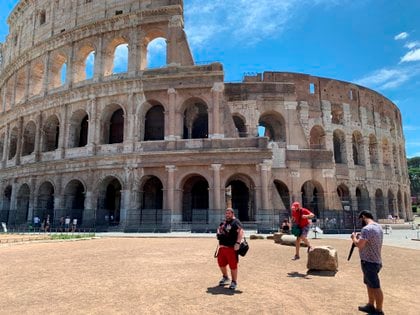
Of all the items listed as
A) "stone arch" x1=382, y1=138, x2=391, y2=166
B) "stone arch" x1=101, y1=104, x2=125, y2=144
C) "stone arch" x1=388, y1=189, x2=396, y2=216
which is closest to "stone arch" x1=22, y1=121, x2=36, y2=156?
"stone arch" x1=101, y1=104, x2=125, y2=144

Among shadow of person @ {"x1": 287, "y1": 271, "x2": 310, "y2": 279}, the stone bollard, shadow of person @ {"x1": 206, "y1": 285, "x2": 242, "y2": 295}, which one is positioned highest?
the stone bollard

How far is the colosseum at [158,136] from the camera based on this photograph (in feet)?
69.6

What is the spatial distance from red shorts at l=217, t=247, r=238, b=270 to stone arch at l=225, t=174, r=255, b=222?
1717 cm

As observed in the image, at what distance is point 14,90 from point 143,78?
1615 centimetres

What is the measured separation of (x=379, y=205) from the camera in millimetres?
31375

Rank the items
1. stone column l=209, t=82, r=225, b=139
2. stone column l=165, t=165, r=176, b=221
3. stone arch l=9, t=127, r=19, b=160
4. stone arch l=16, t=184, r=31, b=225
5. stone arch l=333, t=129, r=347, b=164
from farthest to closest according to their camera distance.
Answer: stone arch l=333, t=129, r=347, b=164 < stone arch l=9, t=127, r=19, b=160 < stone arch l=16, t=184, r=31, b=225 < stone column l=209, t=82, r=225, b=139 < stone column l=165, t=165, r=176, b=221

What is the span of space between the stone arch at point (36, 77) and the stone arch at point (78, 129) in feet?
22.3

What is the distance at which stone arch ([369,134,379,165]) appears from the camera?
3219 cm

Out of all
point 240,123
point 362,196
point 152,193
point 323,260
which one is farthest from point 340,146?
point 323,260

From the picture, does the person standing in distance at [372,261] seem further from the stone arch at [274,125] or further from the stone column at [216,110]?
the stone arch at [274,125]

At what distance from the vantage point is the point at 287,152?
24281 mm

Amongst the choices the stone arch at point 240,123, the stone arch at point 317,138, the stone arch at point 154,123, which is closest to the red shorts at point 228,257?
the stone arch at point 154,123

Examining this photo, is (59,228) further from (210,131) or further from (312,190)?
(312,190)

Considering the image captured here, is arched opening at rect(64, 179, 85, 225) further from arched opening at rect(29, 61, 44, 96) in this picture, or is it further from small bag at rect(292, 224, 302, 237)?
small bag at rect(292, 224, 302, 237)
